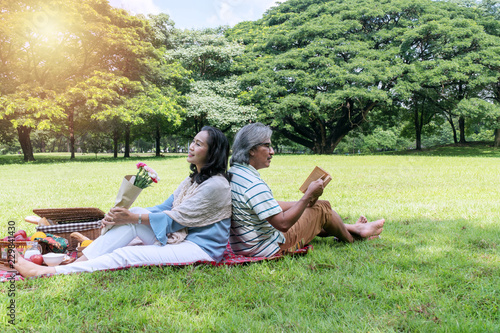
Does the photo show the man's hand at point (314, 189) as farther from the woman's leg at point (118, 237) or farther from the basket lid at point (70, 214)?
the basket lid at point (70, 214)

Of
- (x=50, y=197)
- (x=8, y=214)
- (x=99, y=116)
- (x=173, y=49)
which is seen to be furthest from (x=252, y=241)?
(x=173, y=49)

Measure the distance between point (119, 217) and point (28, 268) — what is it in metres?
0.81

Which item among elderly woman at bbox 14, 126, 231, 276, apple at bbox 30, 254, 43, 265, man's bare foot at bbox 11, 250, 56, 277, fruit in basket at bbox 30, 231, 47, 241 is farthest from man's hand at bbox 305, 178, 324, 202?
fruit in basket at bbox 30, 231, 47, 241

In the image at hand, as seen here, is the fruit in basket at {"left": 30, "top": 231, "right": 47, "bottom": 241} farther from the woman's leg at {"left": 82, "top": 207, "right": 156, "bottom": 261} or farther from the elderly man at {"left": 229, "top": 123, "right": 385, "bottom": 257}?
the elderly man at {"left": 229, "top": 123, "right": 385, "bottom": 257}

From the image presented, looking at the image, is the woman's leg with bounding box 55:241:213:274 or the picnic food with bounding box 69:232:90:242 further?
the picnic food with bounding box 69:232:90:242

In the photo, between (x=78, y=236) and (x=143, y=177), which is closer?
(x=143, y=177)

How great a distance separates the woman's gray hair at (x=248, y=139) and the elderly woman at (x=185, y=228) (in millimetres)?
114

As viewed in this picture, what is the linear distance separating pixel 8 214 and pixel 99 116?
14.4 m

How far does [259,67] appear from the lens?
23.8 m

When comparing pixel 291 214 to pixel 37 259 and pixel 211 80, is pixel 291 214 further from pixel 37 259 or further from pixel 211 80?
pixel 211 80

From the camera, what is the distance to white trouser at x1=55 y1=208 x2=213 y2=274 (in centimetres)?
302

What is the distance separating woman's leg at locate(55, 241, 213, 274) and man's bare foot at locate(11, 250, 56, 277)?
0.07 metres

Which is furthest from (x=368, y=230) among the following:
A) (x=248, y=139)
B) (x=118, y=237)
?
(x=118, y=237)

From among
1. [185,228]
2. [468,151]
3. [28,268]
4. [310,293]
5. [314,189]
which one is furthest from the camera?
[468,151]
